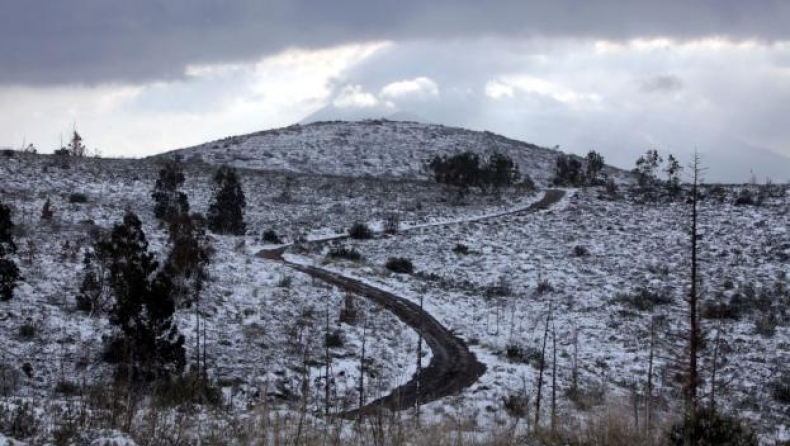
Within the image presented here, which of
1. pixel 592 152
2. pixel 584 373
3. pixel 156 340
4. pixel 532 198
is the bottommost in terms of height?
pixel 584 373

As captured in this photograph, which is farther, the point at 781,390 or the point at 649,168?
the point at 649,168

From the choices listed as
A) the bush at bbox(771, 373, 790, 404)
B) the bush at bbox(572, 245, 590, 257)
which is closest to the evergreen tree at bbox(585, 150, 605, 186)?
the bush at bbox(572, 245, 590, 257)

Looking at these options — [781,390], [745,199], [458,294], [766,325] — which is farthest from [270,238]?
[745,199]

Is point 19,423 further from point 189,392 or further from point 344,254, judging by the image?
point 344,254

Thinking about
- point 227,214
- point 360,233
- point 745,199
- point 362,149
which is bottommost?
point 360,233

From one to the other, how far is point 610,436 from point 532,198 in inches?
1971

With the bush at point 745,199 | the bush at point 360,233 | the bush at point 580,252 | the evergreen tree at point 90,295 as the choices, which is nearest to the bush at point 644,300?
the bush at point 580,252

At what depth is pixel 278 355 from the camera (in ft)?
51.5

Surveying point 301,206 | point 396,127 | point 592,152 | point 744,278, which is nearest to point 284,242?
point 301,206

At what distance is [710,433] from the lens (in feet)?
20.8

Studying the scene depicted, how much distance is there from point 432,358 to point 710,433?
1153 cm

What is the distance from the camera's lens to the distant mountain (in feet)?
232

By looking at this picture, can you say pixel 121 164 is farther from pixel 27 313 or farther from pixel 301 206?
pixel 27 313

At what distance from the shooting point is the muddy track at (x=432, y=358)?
13.4 metres
